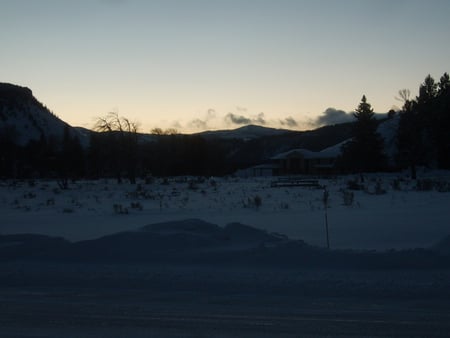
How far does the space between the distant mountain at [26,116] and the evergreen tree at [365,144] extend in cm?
9388

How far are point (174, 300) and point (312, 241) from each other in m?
5.34

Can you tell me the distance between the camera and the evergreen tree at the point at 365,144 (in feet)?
189

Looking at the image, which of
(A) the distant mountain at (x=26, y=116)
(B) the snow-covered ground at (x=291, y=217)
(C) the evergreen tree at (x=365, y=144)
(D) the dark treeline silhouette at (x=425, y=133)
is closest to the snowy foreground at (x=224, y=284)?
(B) the snow-covered ground at (x=291, y=217)

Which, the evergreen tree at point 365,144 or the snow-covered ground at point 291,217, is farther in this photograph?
the evergreen tree at point 365,144

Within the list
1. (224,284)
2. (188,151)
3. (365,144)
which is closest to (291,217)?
(224,284)

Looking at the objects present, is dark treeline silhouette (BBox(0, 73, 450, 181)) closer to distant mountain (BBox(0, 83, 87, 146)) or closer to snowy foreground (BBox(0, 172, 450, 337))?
snowy foreground (BBox(0, 172, 450, 337))

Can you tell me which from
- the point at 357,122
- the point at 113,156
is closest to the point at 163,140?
the point at 113,156

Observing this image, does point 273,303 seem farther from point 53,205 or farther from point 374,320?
point 53,205

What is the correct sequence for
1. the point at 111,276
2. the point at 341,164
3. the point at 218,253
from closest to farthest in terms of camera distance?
the point at 111,276
the point at 218,253
the point at 341,164

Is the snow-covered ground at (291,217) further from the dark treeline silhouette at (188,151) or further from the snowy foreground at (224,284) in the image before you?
the dark treeline silhouette at (188,151)

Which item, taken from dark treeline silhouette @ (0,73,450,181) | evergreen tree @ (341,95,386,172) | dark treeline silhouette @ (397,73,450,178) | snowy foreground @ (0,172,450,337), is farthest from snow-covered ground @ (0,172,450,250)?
evergreen tree @ (341,95,386,172)

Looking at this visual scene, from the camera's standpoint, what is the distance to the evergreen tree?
57.5 metres

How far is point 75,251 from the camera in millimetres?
8961

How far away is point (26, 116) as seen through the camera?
14900 centimetres
